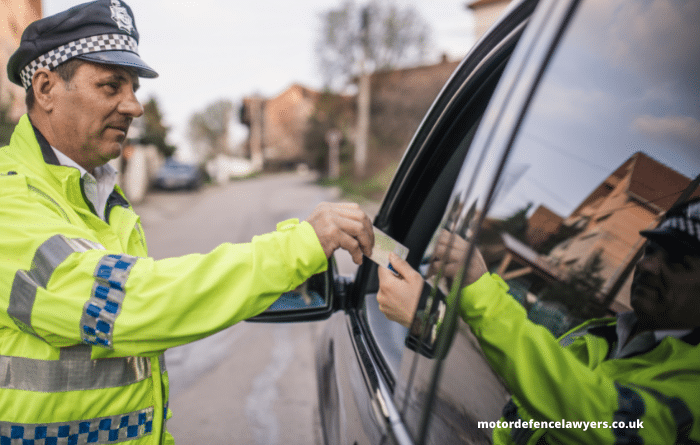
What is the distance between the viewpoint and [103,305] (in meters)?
0.91

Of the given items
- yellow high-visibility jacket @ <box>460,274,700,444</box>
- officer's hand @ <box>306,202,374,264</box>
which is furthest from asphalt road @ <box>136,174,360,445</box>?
yellow high-visibility jacket @ <box>460,274,700,444</box>

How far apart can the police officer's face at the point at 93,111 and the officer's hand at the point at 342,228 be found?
749mm

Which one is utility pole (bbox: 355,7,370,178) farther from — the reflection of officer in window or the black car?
the reflection of officer in window

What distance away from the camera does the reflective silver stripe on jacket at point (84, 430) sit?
1004mm

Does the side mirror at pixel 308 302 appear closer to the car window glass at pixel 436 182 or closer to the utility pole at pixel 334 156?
the car window glass at pixel 436 182

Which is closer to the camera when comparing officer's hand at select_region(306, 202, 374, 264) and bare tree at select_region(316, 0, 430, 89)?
officer's hand at select_region(306, 202, 374, 264)

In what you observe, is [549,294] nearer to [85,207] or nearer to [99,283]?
[99,283]

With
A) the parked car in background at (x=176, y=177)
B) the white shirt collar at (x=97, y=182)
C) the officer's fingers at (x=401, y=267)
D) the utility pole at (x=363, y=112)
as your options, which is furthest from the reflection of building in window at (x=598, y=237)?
the utility pole at (x=363, y=112)

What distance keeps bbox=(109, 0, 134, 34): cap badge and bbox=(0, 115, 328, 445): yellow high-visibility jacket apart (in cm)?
50

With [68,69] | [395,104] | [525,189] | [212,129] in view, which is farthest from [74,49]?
Result: [212,129]

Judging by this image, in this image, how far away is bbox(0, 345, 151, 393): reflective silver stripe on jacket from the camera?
39.8 inches

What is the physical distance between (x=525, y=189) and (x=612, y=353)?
1.87 feet

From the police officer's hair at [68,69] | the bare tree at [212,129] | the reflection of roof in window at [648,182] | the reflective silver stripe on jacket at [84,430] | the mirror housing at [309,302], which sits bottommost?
the bare tree at [212,129]

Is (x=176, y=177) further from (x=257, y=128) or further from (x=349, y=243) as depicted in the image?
(x=257, y=128)
